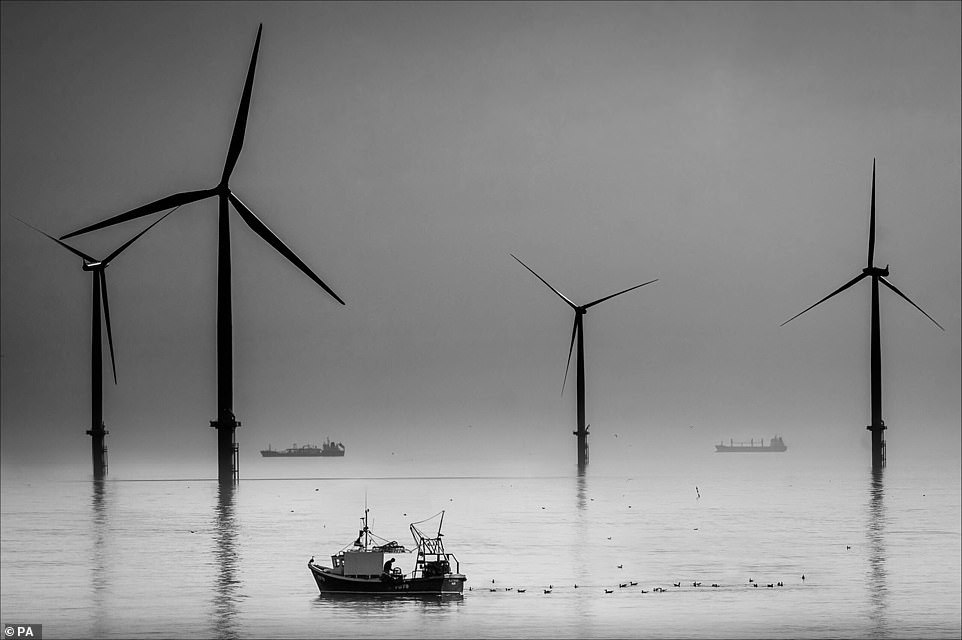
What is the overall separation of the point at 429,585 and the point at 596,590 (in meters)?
8.31

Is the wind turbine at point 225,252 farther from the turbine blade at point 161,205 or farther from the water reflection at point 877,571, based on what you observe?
the water reflection at point 877,571

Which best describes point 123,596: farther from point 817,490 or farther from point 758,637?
point 817,490

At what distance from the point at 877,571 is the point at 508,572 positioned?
19172mm

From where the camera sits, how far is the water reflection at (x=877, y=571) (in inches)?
2653

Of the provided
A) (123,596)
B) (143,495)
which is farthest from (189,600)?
(143,495)

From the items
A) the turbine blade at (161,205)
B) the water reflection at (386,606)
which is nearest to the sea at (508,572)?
the water reflection at (386,606)

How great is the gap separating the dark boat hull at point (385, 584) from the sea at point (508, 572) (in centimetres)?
76

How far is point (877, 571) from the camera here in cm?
8581

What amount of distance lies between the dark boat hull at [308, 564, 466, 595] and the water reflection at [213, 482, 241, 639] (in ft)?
12.7

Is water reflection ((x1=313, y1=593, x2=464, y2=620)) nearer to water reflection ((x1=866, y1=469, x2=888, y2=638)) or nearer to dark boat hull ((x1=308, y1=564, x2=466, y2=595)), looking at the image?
dark boat hull ((x1=308, y1=564, x2=466, y2=595))

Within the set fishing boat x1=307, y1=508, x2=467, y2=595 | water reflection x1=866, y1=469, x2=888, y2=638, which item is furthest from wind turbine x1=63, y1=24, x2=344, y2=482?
water reflection x1=866, y1=469, x2=888, y2=638

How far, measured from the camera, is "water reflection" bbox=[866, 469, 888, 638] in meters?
67.4

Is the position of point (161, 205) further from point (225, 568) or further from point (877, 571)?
point (877, 571)

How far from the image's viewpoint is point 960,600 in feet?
247
